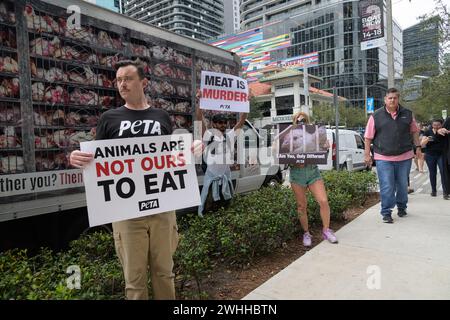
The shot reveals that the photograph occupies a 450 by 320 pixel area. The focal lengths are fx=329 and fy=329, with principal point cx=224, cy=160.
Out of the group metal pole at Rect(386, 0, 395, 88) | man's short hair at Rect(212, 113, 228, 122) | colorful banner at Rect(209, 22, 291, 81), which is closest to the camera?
man's short hair at Rect(212, 113, 228, 122)

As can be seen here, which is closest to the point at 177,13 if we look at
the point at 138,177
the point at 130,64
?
the point at 130,64

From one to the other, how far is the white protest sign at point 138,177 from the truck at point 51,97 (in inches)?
63.8

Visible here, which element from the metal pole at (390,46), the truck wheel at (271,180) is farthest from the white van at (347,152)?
the truck wheel at (271,180)

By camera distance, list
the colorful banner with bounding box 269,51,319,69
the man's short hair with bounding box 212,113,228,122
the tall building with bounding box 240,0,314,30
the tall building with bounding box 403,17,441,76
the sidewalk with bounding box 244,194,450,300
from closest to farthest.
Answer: the sidewalk with bounding box 244,194,450,300 < the man's short hair with bounding box 212,113,228,122 < the tall building with bounding box 403,17,441,76 < the colorful banner with bounding box 269,51,319,69 < the tall building with bounding box 240,0,314,30

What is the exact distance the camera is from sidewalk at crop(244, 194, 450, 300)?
9.30ft

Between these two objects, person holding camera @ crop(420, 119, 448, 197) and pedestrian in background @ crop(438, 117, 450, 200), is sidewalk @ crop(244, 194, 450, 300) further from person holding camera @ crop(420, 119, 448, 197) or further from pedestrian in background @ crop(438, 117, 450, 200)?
person holding camera @ crop(420, 119, 448, 197)

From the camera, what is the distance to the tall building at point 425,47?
10.3 m

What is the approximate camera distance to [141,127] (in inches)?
93.4

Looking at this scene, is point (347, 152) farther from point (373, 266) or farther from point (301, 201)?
point (373, 266)

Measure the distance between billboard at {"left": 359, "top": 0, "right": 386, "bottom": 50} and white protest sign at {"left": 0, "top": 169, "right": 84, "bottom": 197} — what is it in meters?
9.12

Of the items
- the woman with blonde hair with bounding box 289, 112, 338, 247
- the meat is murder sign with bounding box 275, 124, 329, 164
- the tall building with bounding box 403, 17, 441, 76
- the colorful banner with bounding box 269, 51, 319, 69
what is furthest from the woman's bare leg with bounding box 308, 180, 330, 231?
the colorful banner with bounding box 269, 51, 319, 69

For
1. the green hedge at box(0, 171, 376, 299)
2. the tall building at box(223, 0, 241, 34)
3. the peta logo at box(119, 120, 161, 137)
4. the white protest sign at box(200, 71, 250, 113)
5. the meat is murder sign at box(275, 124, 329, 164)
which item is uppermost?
the tall building at box(223, 0, 241, 34)

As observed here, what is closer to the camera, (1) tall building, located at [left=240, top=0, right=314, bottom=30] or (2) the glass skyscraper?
(2) the glass skyscraper
